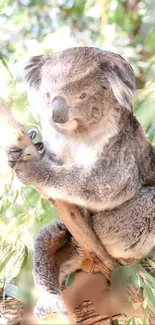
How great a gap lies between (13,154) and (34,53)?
107 centimetres

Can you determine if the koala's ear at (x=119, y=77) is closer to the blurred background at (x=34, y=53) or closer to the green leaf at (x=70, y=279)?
the blurred background at (x=34, y=53)

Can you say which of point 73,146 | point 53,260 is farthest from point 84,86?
point 53,260

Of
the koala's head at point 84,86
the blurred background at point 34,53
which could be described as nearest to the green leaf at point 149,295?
the blurred background at point 34,53

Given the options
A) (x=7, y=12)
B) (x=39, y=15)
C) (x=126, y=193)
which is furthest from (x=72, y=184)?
(x=39, y=15)

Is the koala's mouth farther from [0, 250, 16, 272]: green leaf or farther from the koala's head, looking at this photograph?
[0, 250, 16, 272]: green leaf

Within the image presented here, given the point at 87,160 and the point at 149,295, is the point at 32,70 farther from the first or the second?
the point at 149,295

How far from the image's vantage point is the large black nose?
70.1 inches

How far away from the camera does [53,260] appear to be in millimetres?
2166

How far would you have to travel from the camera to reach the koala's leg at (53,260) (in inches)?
80.2

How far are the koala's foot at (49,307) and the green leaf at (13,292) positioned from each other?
10cm

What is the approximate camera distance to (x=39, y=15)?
3.93 m

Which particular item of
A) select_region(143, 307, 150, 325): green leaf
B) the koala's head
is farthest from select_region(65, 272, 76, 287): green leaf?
the koala's head

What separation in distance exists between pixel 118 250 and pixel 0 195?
0.53 meters

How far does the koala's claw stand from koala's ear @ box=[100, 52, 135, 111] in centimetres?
40
